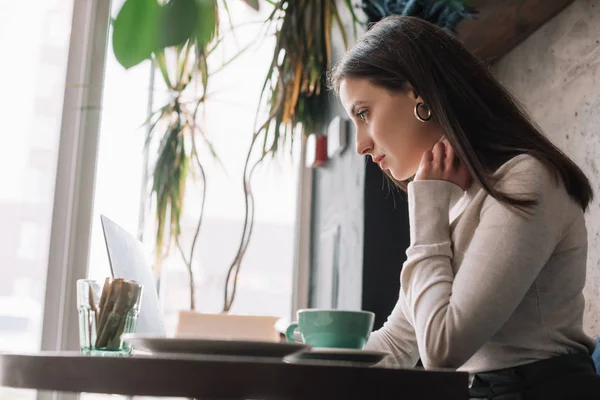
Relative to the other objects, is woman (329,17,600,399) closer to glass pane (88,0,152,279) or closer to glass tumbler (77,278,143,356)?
glass tumbler (77,278,143,356)

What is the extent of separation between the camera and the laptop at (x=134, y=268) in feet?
4.37

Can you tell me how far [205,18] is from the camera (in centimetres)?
272

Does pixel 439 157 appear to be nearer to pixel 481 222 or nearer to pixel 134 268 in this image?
pixel 481 222

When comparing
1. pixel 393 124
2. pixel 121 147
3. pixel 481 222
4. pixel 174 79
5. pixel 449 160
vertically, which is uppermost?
pixel 174 79

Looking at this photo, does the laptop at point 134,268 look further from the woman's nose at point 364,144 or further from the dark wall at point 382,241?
the dark wall at point 382,241

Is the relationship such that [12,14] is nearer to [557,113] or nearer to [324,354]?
[557,113]

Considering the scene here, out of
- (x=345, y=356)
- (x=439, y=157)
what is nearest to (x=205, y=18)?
(x=439, y=157)

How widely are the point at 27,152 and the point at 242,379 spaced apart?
2325 millimetres

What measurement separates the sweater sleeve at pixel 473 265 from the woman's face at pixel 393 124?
0.27 m

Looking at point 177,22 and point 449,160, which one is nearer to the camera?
point 449,160

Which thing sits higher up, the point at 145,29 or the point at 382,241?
the point at 145,29

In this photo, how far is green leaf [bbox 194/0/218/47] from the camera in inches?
107

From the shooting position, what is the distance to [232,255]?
320 centimetres

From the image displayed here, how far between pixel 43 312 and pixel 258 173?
104 cm
